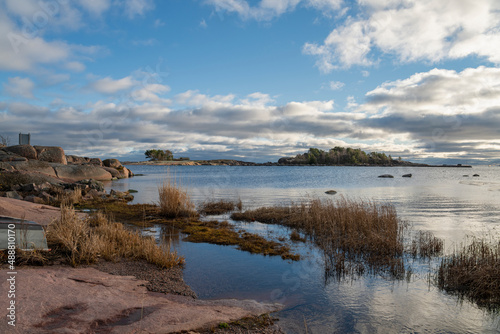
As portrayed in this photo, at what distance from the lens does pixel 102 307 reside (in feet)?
17.5

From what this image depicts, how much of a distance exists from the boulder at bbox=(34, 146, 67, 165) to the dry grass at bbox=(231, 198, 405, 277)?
31.0 metres

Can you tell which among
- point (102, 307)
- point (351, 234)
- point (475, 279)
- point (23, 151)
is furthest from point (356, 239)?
point (23, 151)

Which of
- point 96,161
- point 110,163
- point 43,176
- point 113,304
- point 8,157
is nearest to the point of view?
point 113,304

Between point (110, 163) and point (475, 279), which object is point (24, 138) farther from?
point (475, 279)

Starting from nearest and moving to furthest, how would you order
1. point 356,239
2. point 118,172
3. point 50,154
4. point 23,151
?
1. point 356,239
2. point 23,151
3. point 50,154
4. point 118,172

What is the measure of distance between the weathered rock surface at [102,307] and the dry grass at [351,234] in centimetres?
400

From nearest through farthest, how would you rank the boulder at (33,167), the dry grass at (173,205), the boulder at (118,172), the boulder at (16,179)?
the dry grass at (173,205) → the boulder at (16,179) → the boulder at (33,167) → the boulder at (118,172)

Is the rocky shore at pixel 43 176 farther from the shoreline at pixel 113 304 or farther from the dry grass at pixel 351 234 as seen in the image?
the shoreline at pixel 113 304

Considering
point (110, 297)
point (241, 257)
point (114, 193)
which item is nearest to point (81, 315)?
point (110, 297)

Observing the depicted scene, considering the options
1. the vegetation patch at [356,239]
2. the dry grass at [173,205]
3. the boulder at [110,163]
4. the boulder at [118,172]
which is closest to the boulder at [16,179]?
the dry grass at [173,205]

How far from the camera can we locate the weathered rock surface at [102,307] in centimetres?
471

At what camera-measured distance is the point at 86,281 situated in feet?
21.2

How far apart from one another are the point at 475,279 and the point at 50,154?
4217 centimetres

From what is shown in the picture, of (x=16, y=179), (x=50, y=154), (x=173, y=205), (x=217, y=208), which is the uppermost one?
(x=50, y=154)
